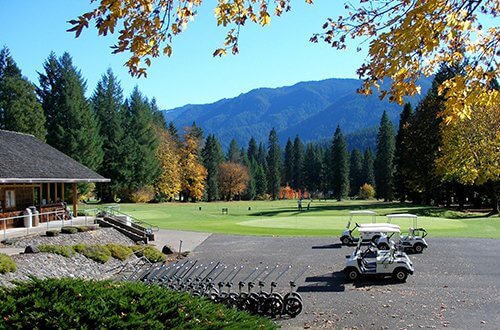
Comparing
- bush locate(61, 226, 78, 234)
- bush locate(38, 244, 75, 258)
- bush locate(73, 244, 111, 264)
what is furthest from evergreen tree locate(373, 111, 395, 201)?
bush locate(38, 244, 75, 258)

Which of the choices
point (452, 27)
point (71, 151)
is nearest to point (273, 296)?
point (452, 27)

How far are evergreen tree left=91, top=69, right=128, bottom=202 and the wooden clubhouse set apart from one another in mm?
35036

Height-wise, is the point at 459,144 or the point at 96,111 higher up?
the point at 96,111

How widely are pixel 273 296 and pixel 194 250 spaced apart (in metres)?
12.5

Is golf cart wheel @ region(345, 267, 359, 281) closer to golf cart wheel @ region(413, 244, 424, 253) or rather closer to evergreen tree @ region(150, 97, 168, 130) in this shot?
golf cart wheel @ region(413, 244, 424, 253)

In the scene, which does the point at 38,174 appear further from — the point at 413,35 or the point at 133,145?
the point at 133,145

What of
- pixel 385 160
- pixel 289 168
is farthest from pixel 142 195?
pixel 289 168

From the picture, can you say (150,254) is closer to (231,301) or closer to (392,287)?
(231,301)

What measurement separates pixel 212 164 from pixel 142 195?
27.4 m

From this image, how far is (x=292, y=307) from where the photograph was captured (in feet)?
41.3

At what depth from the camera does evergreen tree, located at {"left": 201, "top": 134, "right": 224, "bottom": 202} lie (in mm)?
94000

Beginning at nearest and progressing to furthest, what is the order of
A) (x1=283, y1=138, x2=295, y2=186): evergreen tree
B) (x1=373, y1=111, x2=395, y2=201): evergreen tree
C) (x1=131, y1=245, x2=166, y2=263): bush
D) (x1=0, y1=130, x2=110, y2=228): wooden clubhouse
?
(x1=131, y1=245, x2=166, y2=263): bush < (x1=0, y1=130, x2=110, y2=228): wooden clubhouse < (x1=373, y1=111, x2=395, y2=201): evergreen tree < (x1=283, y1=138, x2=295, y2=186): evergreen tree

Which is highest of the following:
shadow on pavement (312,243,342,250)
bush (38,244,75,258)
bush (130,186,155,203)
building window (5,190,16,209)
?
building window (5,190,16,209)

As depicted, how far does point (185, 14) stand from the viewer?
561cm
